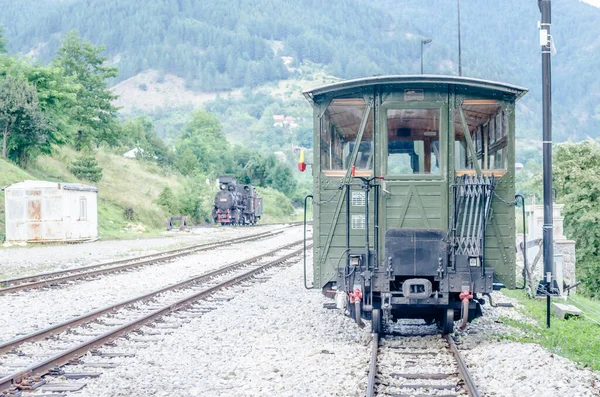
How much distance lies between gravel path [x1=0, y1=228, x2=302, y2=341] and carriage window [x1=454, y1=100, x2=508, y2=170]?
6.26 m

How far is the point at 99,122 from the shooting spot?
5569 centimetres

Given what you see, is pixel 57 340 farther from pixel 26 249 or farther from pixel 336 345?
pixel 26 249

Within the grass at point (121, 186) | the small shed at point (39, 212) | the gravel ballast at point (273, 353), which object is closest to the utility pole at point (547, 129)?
the gravel ballast at point (273, 353)

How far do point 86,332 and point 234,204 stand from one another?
1600 inches

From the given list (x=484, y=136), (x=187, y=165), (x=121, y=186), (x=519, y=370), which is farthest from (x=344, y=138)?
(x=187, y=165)

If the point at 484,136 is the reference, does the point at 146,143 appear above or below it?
above

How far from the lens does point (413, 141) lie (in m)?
9.27

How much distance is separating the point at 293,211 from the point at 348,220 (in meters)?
65.3

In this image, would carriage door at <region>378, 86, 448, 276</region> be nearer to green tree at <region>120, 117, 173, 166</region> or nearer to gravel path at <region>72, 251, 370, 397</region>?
gravel path at <region>72, 251, 370, 397</region>

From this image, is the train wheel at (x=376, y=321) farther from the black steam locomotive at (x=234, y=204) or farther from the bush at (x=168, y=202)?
the black steam locomotive at (x=234, y=204)

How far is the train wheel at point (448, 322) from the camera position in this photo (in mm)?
8914

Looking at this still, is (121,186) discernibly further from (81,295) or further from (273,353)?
(273,353)

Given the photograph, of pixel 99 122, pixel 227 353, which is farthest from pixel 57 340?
pixel 99 122

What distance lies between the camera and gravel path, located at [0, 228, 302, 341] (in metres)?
10.7
